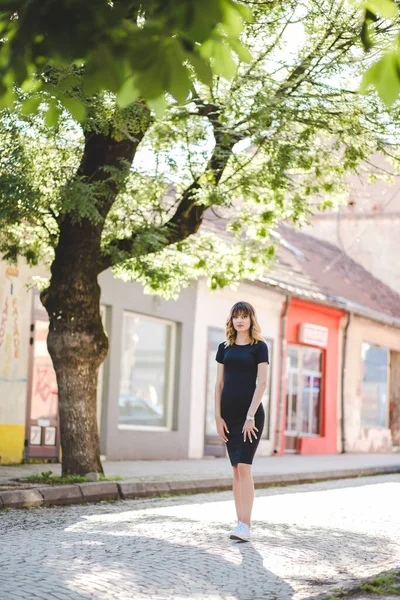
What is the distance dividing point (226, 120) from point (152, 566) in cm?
693

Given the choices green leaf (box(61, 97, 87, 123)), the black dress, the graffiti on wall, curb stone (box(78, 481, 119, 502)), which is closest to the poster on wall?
the graffiti on wall

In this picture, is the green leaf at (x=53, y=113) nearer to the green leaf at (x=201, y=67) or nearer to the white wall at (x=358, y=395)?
the green leaf at (x=201, y=67)

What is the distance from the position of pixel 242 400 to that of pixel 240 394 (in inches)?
2.0

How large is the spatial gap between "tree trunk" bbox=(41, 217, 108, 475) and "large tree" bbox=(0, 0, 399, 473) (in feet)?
0.05

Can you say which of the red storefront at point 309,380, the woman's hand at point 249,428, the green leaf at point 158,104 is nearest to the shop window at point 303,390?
the red storefront at point 309,380

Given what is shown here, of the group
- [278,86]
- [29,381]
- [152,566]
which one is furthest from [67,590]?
[29,381]

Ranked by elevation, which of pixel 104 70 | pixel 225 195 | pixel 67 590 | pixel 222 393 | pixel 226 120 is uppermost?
pixel 226 120

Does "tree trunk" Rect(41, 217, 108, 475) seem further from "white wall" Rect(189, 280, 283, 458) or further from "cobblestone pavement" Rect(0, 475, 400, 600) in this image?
"white wall" Rect(189, 280, 283, 458)

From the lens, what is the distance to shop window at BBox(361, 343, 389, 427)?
30.9 m

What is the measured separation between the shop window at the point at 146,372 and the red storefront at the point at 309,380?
4576mm

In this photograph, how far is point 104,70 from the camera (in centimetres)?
396

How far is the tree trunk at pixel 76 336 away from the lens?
13047 mm

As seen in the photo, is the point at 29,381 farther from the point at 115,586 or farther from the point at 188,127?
→ the point at 115,586

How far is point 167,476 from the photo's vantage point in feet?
49.4
